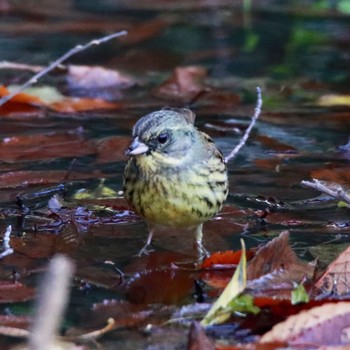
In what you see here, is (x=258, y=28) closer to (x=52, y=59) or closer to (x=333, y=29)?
(x=333, y=29)

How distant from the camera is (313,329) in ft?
11.4

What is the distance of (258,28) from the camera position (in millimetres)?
11141

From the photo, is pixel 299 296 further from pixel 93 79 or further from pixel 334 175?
pixel 93 79

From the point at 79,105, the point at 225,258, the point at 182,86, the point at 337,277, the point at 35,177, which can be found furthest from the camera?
the point at 182,86

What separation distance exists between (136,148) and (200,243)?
1.99 feet

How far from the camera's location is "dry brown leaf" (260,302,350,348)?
3.43 m

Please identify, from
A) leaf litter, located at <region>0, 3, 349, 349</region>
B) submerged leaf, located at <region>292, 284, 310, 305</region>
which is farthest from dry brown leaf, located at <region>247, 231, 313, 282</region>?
submerged leaf, located at <region>292, 284, 310, 305</region>

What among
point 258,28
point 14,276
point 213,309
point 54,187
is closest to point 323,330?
point 213,309

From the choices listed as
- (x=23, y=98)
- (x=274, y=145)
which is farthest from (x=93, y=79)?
(x=274, y=145)

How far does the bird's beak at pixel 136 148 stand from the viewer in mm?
4711

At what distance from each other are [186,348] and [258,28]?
26.5 ft

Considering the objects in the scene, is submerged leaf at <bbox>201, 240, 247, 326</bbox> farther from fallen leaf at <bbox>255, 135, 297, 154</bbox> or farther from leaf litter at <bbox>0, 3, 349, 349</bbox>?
fallen leaf at <bbox>255, 135, 297, 154</bbox>

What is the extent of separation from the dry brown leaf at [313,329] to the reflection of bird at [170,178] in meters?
1.37

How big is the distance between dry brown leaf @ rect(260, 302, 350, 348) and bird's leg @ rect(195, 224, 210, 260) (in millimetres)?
1281
